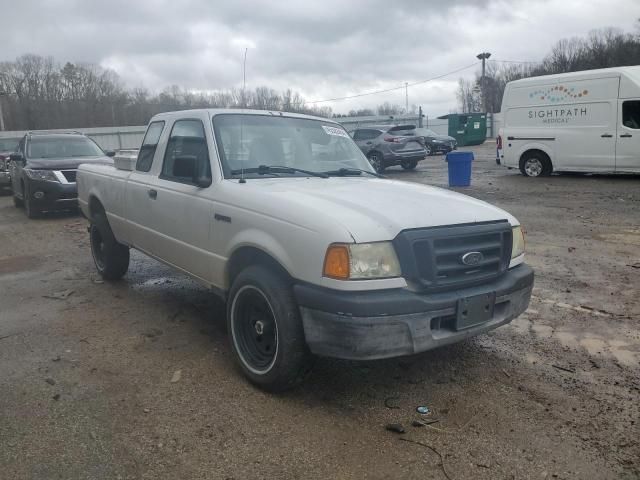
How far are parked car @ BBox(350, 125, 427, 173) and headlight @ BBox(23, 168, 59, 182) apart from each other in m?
10.6

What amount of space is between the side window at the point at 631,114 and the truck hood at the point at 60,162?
11.9 meters

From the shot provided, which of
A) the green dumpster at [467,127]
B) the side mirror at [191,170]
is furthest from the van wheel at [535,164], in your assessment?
the green dumpster at [467,127]

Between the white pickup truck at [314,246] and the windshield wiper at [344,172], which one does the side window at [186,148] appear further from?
the windshield wiper at [344,172]

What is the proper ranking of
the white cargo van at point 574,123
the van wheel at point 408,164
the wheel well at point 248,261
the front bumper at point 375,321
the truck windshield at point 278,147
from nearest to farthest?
the front bumper at point 375,321, the wheel well at point 248,261, the truck windshield at point 278,147, the white cargo van at point 574,123, the van wheel at point 408,164

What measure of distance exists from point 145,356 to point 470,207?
264 centimetres

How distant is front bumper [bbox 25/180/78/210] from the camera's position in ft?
36.3

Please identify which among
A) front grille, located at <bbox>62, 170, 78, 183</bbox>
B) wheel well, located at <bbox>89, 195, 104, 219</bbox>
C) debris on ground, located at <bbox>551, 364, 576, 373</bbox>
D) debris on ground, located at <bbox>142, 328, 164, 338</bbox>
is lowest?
debris on ground, located at <bbox>551, 364, 576, 373</bbox>

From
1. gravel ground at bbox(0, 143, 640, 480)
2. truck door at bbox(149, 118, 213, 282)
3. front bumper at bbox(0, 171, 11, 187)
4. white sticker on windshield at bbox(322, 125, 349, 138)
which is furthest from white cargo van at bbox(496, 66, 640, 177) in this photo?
front bumper at bbox(0, 171, 11, 187)

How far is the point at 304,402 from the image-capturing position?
333 centimetres

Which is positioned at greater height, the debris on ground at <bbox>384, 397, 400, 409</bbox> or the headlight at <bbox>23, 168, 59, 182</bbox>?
the headlight at <bbox>23, 168, 59, 182</bbox>

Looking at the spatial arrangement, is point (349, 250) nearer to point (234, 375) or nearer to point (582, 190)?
point (234, 375)

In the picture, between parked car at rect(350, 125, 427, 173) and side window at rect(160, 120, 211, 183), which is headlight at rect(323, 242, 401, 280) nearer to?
side window at rect(160, 120, 211, 183)

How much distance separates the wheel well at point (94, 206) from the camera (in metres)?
6.17

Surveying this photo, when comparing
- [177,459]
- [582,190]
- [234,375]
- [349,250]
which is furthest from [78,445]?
[582,190]
